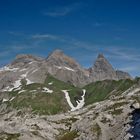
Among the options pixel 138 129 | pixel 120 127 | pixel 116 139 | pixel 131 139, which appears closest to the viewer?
pixel 131 139

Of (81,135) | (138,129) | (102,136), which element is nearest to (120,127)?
(102,136)

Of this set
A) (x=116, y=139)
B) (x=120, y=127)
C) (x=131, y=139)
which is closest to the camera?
(x=131, y=139)

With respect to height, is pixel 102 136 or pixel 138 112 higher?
pixel 138 112

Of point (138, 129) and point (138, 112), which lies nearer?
point (138, 129)

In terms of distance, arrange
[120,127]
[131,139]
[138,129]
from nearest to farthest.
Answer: [131,139]
[138,129]
[120,127]

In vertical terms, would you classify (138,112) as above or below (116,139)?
above

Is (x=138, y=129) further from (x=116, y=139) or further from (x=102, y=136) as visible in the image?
(x=102, y=136)

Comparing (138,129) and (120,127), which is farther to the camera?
(120,127)

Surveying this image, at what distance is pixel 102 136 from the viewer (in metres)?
188

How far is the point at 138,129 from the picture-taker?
13850 cm

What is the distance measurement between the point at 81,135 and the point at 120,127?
2457 cm

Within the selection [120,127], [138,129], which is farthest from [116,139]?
[138,129]

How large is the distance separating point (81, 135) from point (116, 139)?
3420 centimetres

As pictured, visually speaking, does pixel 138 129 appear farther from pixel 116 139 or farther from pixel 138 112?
pixel 138 112
